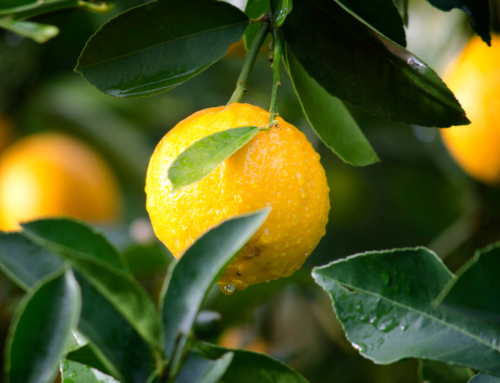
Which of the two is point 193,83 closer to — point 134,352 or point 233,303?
point 233,303

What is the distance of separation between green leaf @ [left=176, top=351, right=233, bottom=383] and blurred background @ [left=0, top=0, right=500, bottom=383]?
0.61 metres

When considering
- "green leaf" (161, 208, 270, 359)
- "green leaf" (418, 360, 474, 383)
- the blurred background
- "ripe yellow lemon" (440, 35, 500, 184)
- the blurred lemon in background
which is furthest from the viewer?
the blurred lemon in background

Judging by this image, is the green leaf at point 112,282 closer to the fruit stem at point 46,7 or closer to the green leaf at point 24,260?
the green leaf at point 24,260

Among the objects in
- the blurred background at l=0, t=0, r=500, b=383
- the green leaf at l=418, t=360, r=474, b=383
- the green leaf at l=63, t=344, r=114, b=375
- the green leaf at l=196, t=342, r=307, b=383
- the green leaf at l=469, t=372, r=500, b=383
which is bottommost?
the blurred background at l=0, t=0, r=500, b=383

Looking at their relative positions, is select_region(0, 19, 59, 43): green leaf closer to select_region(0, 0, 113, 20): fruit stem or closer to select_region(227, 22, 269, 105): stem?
select_region(0, 0, 113, 20): fruit stem

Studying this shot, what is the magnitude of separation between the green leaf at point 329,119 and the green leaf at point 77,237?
26cm

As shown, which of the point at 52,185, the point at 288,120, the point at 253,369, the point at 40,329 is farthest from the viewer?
the point at 288,120

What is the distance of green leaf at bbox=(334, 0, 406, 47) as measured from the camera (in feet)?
1.57

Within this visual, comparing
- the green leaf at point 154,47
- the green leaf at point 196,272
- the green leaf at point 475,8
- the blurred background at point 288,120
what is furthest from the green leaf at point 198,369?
the blurred background at point 288,120

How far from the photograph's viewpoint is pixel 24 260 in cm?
44

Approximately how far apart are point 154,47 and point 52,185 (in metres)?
1.05

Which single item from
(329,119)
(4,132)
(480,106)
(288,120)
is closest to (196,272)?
(329,119)

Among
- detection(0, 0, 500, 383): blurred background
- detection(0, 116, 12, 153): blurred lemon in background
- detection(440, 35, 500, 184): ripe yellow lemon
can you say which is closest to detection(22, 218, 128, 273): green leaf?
detection(0, 0, 500, 383): blurred background

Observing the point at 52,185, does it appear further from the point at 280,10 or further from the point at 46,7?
the point at 280,10
